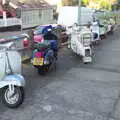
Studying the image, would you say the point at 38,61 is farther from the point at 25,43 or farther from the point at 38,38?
the point at 38,38

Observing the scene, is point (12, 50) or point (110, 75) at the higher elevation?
point (12, 50)

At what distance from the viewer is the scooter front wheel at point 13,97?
7.08m

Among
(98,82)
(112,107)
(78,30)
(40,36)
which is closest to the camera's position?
(112,107)

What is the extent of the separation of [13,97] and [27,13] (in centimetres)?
2327

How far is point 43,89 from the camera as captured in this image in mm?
8656

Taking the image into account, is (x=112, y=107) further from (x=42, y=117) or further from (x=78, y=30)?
(x=78, y=30)

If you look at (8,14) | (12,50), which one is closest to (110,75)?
(12,50)

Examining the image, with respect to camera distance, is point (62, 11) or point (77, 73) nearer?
point (77, 73)

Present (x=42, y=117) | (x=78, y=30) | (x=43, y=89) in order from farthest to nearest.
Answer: (x=78, y=30)
(x=43, y=89)
(x=42, y=117)

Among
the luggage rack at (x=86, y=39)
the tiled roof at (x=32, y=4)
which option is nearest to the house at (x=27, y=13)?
the tiled roof at (x=32, y=4)

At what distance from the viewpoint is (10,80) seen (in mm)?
6984

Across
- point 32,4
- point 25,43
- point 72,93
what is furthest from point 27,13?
point 72,93

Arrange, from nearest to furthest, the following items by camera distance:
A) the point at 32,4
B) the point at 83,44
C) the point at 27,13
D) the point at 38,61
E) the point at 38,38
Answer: the point at 38,61, the point at 38,38, the point at 83,44, the point at 27,13, the point at 32,4

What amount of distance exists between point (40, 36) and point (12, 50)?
564 cm
